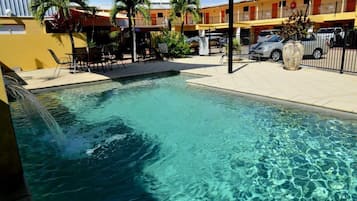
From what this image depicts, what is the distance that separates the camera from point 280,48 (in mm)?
14570

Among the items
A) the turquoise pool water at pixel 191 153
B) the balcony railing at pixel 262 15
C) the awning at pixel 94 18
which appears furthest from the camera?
the balcony railing at pixel 262 15

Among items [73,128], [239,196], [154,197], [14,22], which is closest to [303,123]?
[239,196]

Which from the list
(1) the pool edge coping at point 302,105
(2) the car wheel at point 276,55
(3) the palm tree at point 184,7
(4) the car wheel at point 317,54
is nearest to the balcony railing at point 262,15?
(3) the palm tree at point 184,7

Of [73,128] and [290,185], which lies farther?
[73,128]

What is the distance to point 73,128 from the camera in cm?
590

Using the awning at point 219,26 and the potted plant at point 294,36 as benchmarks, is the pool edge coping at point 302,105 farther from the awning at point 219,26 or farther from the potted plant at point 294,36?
the awning at point 219,26

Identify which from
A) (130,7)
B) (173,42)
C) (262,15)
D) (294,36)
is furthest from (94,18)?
(262,15)

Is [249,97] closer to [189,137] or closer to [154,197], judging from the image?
[189,137]

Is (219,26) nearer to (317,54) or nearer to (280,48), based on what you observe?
(317,54)

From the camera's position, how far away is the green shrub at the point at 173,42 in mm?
17094

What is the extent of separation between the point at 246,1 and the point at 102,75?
27.3 m

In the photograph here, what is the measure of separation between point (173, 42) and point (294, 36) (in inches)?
307

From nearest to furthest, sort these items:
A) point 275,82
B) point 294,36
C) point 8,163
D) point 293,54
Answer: point 8,163 < point 275,82 < point 293,54 < point 294,36

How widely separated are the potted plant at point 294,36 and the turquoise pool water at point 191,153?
4737 mm
